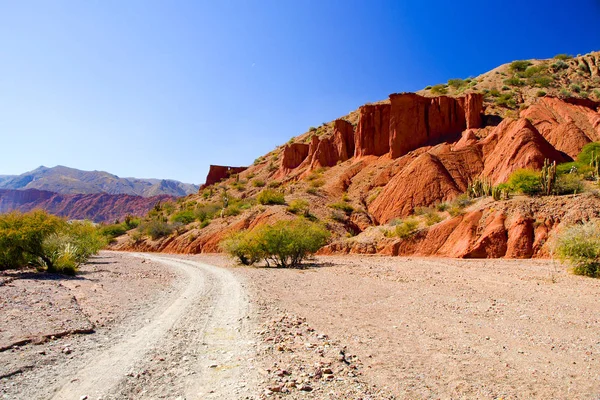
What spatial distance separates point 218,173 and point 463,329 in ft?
274

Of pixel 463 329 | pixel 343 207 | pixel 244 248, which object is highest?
pixel 343 207

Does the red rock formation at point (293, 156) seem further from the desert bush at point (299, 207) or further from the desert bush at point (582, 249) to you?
the desert bush at point (582, 249)

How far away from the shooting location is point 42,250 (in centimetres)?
1861

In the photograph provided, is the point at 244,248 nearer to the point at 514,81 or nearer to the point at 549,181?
the point at 549,181

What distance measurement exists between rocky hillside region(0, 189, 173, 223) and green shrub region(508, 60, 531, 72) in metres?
124

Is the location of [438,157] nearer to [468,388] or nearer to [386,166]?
[386,166]

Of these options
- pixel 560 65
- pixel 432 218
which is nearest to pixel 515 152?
pixel 432 218

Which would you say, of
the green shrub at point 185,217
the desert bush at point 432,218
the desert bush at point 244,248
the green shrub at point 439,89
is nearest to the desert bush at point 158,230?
the green shrub at point 185,217

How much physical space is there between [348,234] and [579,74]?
52212mm

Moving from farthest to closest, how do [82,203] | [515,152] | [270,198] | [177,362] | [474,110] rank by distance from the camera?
[82,203] < [474,110] < [270,198] < [515,152] < [177,362]

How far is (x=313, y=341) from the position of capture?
7.17 meters

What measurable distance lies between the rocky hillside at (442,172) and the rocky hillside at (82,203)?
105 metres

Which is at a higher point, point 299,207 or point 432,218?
point 299,207

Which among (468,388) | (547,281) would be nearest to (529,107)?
(547,281)
